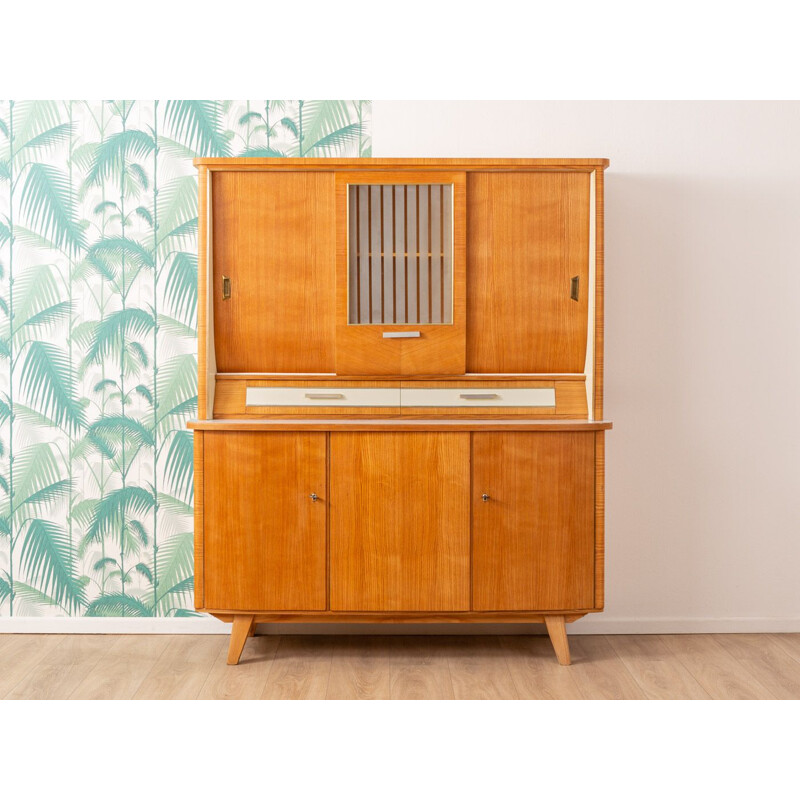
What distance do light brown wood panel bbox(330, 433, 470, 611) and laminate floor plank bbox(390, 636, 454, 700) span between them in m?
0.27

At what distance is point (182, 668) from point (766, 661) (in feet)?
6.87

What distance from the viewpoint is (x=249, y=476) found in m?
2.62

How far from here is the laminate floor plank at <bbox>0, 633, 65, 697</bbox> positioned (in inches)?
103

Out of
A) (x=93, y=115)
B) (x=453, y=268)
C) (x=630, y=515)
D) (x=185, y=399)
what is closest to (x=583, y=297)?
(x=453, y=268)

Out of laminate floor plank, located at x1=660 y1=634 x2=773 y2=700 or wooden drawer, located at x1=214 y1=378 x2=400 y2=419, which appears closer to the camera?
laminate floor plank, located at x1=660 y1=634 x2=773 y2=700

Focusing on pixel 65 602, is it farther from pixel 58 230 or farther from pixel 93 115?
pixel 93 115

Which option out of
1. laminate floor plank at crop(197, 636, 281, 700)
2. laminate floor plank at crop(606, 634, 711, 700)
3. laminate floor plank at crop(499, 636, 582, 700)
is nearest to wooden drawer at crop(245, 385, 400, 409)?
laminate floor plank at crop(197, 636, 281, 700)

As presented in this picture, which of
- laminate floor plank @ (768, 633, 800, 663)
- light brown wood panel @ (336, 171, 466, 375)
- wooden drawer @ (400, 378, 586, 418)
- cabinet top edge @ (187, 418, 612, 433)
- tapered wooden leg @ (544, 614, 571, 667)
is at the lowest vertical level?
→ laminate floor plank @ (768, 633, 800, 663)

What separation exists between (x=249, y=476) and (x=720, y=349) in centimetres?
191

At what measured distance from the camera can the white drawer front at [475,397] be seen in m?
2.73

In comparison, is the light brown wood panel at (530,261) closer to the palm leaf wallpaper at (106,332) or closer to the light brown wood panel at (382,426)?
the light brown wood panel at (382,426)

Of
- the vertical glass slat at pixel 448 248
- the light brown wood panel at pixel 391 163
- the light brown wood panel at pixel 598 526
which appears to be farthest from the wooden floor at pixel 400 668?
the light brown wood panel at pixel 391 163

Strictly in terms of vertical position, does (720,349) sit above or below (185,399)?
above

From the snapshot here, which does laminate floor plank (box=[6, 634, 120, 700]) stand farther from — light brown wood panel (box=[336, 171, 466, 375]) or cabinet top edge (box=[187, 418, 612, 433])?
light brown wood panel (box=[336, 171, 466, 375])
